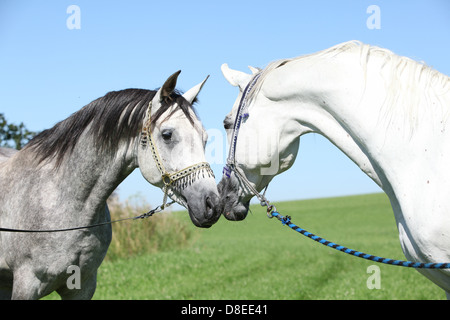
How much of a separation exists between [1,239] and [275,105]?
2.46 m

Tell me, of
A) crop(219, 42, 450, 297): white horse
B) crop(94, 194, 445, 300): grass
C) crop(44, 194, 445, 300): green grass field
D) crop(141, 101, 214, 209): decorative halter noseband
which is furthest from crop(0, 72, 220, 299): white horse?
crop(94, 194, 445, 300): grass

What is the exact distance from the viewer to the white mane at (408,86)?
2.74m

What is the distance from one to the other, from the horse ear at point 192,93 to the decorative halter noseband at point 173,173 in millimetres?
359

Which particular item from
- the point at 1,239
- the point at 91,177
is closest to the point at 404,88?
the point at 91,177

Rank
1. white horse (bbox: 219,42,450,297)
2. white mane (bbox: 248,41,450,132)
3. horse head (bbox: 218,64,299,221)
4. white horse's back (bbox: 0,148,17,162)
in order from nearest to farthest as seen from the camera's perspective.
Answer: white horse (bbox: 219,42,450,297), white mane (bbox: 248,41,450,132), horse head (bbox: 218,64,299,221), white horse's back (bbox: 0,148,17,162)

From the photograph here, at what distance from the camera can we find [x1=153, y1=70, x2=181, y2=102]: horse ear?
3447 mm

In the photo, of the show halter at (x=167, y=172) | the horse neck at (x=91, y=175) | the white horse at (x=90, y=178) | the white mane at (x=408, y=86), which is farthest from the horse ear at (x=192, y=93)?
the white mane at (x=408, y=86)

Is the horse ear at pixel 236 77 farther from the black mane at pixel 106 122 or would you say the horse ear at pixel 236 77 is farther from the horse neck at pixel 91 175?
the horse neck at pixel 91 175

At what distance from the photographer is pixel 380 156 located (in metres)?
2.82

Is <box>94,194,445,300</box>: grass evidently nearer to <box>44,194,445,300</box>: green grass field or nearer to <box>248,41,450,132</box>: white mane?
<box>44,194,445,300</box>: green grass field

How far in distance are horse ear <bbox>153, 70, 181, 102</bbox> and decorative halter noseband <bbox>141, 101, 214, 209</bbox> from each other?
10cm

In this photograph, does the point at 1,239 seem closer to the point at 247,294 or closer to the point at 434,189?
the point at 434,189

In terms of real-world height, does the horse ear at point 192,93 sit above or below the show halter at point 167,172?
above

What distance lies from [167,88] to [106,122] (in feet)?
1.84
